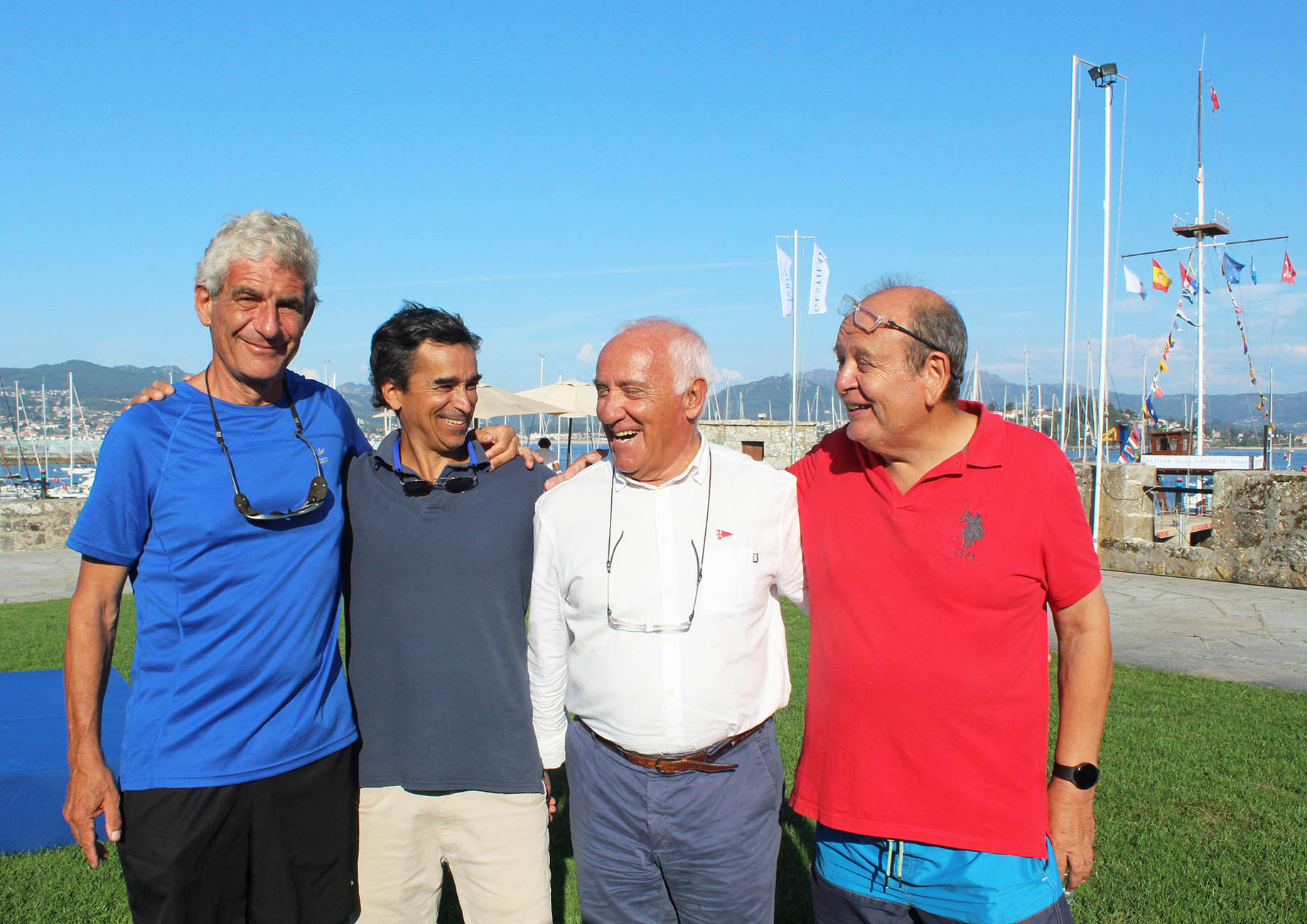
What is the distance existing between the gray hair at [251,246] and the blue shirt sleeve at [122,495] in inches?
17.1

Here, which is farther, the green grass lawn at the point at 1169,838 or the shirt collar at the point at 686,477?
the green grass lawn at the point at 1169,838

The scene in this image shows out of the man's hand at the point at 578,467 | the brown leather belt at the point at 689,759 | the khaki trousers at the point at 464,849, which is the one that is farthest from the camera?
the man's hand at the point at 578,467

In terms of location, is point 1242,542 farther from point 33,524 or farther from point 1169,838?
point 33,524

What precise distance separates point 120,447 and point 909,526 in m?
2.11

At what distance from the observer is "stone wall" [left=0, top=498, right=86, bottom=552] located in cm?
1544

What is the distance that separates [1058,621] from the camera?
2428 millimetres

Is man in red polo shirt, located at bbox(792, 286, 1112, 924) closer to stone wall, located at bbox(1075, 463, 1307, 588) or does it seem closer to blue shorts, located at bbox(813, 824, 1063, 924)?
blue shorts, located at bbox(813, 824, 1063, 924)

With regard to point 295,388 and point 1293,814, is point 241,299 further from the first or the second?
point 1293,814

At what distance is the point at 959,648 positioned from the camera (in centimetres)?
232

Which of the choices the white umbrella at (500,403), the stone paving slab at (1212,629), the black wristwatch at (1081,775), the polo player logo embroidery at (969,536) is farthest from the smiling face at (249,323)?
the white umbrella at (500,403)

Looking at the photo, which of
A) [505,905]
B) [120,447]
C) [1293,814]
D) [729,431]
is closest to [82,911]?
[505,905]

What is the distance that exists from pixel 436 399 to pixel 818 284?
999 inches

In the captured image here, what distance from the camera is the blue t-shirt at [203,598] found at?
2.43m

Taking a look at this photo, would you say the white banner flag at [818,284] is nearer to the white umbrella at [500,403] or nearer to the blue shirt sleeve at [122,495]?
the white umbrella at [500,403]
